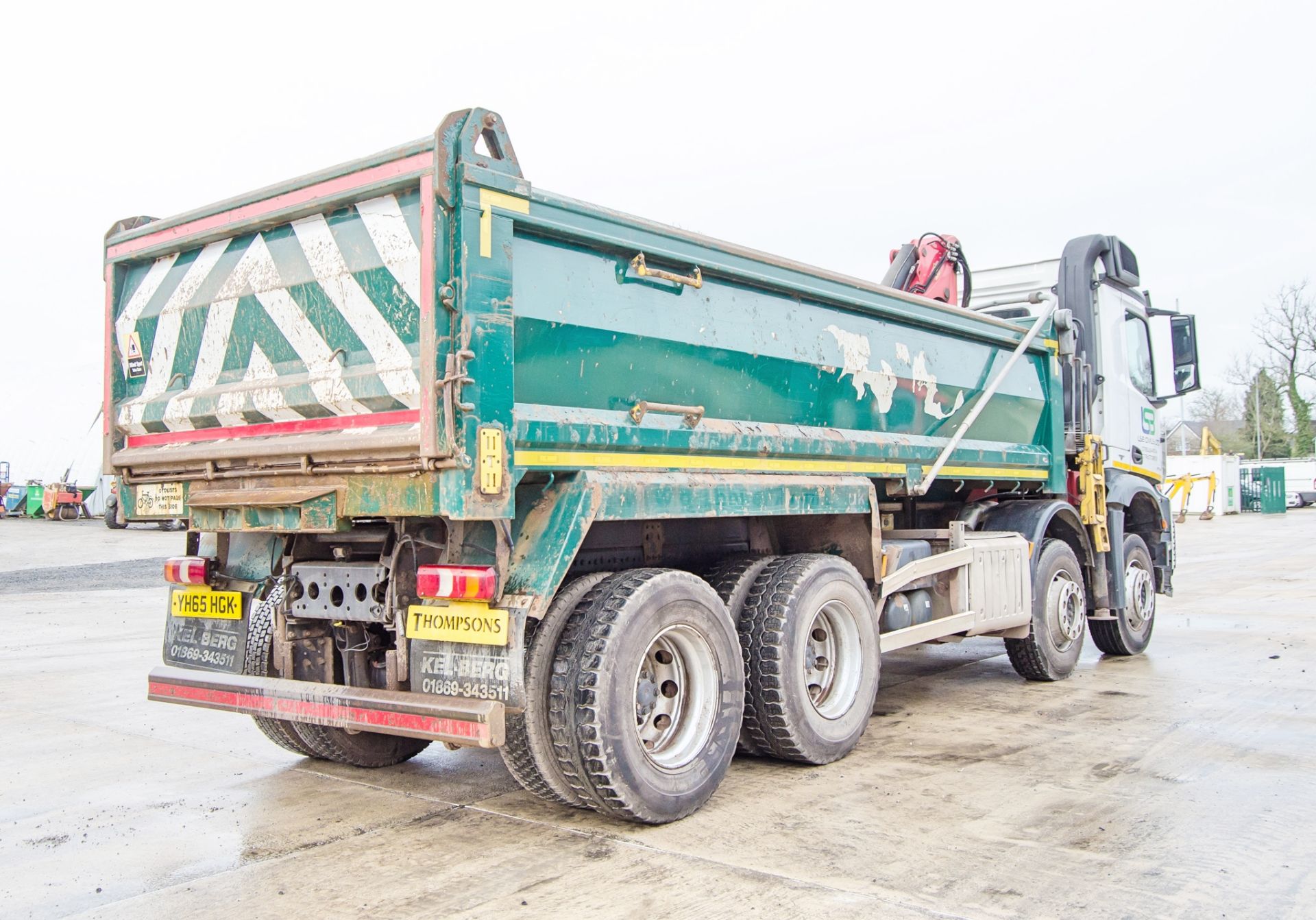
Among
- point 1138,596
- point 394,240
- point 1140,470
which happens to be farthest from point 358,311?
point 1140,470

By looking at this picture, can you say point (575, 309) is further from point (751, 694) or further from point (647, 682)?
point (751, 694)

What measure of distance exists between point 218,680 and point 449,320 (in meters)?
2.06

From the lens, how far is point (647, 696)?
4.50m

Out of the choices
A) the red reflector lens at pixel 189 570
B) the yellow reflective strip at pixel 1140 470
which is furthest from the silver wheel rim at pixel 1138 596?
the red reflector lens at pixel 189 570

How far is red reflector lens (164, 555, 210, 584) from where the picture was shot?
16.9 ft

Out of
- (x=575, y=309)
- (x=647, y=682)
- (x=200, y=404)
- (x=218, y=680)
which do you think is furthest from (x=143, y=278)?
(x=647, y=682)

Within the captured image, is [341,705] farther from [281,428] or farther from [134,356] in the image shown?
[134,356]

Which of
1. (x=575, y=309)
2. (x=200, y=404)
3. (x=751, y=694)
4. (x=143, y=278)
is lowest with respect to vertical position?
(x=751, y=694)

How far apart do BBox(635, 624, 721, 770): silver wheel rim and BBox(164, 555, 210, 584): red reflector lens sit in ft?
7.22

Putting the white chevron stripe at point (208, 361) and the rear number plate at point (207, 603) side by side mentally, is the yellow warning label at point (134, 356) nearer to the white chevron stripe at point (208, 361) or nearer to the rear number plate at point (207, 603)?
the white chevron stripe at point (208, 361)

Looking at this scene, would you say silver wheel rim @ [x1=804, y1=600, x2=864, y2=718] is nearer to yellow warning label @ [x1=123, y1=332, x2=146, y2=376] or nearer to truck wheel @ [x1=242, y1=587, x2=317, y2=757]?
truck wheel @ [x1=242, y1=587, x2=317, y2=757]

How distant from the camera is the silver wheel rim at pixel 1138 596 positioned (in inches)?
344

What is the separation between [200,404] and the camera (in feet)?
16.0

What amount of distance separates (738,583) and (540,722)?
1.40m
